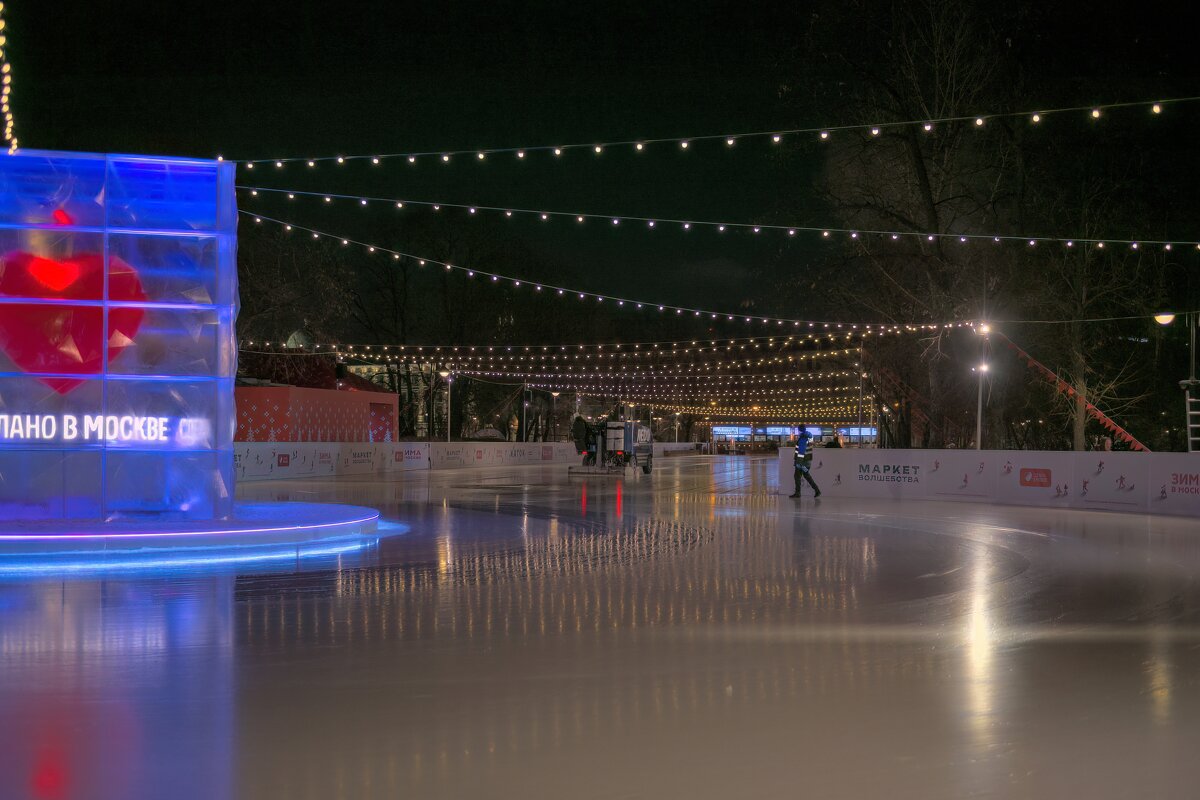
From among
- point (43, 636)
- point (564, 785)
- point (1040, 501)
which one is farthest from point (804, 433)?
point (564, 785)

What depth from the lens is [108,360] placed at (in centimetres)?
1454

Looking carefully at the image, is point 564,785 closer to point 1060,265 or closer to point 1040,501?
point 1040,501

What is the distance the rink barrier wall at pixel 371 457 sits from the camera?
34.3m

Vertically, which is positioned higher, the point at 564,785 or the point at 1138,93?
the point at 1138,93

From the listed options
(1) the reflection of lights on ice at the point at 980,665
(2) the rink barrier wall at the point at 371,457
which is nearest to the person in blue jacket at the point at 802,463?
(1) the reflection of lights on ice at the point at 980,665

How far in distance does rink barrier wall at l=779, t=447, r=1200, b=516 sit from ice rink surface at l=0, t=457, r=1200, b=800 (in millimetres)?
10421

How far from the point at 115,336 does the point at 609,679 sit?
1123 centimetres

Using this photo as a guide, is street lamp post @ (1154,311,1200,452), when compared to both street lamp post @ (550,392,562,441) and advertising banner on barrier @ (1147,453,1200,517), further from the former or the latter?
street lamp post @ (550,392,562,441)

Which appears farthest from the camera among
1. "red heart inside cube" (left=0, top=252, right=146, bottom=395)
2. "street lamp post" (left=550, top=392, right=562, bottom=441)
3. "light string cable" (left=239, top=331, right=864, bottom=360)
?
"street lamp post" (left=550, top=392, right=562, bottom=441)

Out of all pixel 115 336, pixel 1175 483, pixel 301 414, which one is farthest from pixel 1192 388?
pixel 301 414

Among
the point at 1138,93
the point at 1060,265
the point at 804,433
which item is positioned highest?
the point at 1138,93

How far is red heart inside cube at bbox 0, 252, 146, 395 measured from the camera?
1432 centimetres

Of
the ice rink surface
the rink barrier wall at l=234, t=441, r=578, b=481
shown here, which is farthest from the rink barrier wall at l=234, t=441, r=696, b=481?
the ice rink surface

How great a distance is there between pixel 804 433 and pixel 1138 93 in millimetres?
15394
